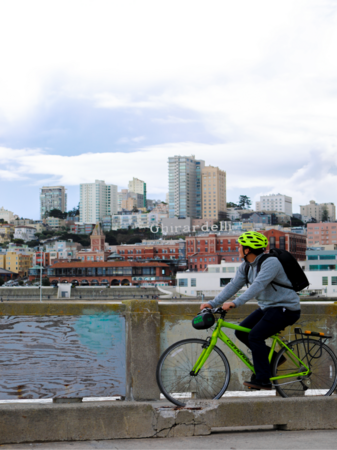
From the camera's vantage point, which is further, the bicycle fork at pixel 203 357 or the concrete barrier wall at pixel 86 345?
the concrete barrier wall at pixel 86 345

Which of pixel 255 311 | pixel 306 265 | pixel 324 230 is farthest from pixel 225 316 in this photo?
pixel 324 230

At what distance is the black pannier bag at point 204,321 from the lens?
5055 millimetres

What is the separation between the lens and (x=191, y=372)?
5.09 meters

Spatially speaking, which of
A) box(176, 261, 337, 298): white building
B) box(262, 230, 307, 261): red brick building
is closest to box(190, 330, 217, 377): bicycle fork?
box(176, 261, 337, 298): white building

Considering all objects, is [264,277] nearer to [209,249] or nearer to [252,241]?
[252,241]

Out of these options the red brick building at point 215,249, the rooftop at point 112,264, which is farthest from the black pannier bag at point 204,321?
the rooftop at point 112,264

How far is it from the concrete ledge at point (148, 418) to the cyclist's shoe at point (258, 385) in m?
0.25

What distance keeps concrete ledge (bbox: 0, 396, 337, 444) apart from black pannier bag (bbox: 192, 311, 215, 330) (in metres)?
0.70

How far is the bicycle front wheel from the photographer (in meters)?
5.10

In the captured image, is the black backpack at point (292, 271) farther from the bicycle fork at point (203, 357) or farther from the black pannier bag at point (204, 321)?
the bicycle fork at point (203, 357)

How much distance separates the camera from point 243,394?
5652mm

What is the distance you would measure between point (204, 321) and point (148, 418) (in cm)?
103

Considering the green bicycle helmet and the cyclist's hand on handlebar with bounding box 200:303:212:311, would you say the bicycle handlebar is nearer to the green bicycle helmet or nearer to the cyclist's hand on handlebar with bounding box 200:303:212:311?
the cyclist's hand on handlebar with bounding box 200:303:212:311

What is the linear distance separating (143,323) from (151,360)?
0.37 m
